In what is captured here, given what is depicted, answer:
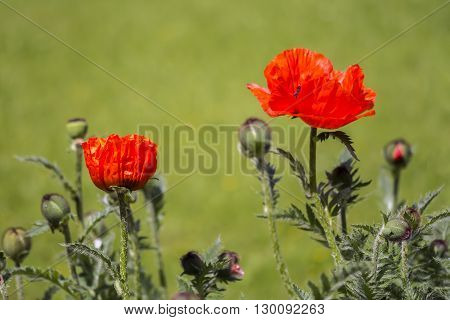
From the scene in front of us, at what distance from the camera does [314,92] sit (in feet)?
2.99

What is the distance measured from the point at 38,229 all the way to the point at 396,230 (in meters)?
0.62

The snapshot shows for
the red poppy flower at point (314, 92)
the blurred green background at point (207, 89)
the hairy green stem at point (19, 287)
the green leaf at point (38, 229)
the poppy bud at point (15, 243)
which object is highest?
the blurred green background at point (207, 89)

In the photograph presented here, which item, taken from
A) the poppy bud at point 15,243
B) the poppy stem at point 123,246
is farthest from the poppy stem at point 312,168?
the poppy bud at point 15,243

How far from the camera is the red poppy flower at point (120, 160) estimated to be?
90 cm

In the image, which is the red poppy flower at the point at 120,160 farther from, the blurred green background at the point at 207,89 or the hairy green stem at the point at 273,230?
the blurred green background at the point at 207,89

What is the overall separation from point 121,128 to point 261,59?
3.15ft

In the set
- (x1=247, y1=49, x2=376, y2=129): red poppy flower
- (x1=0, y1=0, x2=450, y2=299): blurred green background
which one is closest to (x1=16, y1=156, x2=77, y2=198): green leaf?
(x1=247, y1=49, x2=376, y2=129): red poppy flower

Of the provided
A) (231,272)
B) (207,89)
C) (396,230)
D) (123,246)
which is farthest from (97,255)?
(207,89)

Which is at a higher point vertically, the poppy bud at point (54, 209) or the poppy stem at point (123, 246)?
the poppy bud at point (54, 209)

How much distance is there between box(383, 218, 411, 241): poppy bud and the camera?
0.84 metres

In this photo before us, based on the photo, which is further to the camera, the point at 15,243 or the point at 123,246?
the point at 15,243

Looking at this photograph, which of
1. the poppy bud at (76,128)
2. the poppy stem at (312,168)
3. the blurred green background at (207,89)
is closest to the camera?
the poppy stem at (312,168)

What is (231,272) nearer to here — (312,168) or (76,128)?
(312,168)

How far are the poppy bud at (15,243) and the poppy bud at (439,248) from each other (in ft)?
2.17
